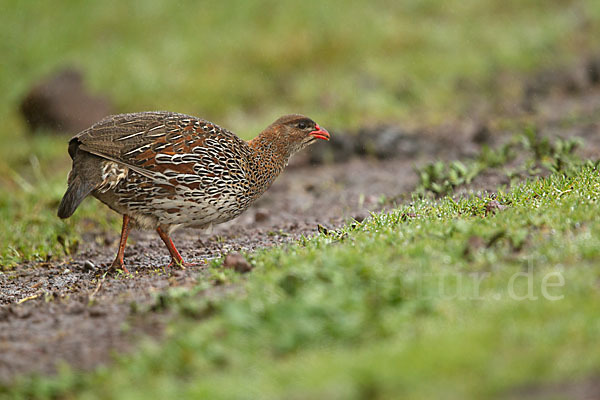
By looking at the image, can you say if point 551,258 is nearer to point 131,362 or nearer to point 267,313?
point 267,313

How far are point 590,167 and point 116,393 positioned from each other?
16.7 ft

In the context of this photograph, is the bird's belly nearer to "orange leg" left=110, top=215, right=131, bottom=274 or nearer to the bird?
the bird

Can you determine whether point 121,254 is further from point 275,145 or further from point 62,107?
point 62,107

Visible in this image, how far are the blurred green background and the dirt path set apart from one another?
1.18 meters

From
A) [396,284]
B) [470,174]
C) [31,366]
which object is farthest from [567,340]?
[470,174]

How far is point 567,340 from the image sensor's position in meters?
3.78

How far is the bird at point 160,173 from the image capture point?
6.69 meters

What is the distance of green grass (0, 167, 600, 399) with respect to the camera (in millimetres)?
3605

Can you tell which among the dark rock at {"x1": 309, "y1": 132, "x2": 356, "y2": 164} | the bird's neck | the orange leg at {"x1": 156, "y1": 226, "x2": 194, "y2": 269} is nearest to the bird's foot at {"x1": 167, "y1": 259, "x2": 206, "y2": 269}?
the orange leg at {"x1": 156, "y1": 226, "x2": 194, "y2": 269}

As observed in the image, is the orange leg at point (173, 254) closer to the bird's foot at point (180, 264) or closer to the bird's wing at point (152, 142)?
the bird's foot at point (180, 264)

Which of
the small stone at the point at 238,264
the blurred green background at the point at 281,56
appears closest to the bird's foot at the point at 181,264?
the small stone at the point at 238,264

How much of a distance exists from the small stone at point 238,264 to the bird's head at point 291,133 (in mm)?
2473

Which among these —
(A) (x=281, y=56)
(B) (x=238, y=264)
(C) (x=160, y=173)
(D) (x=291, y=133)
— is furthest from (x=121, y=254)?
(A) (x=281, y=56)

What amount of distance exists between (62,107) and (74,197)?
7.83 metres
